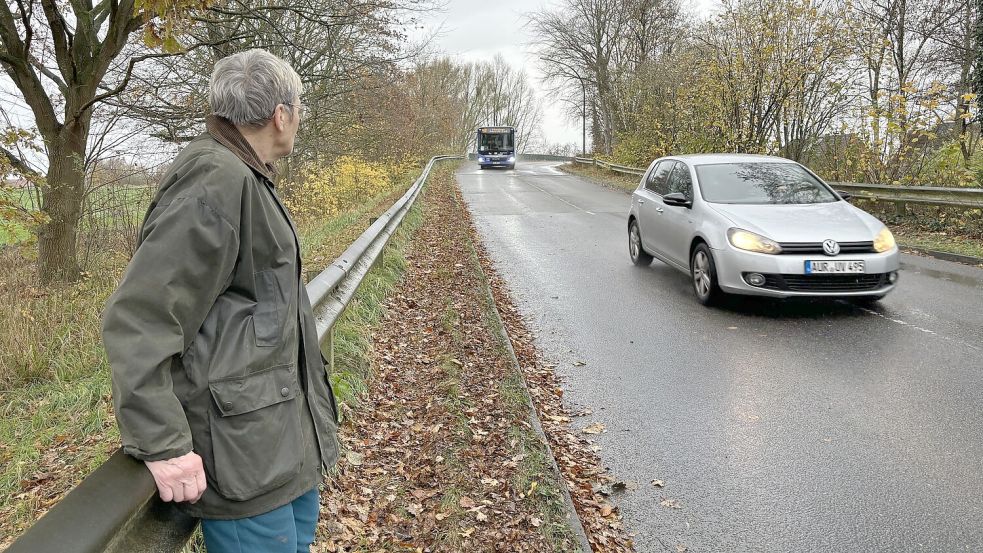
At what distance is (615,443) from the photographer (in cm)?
461

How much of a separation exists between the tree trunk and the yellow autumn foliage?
1168 centimetres

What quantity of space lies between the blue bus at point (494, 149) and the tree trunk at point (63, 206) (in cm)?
3768

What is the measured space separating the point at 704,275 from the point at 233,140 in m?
6.96

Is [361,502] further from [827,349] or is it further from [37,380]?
[827,349]

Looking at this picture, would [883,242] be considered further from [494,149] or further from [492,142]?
[492,142]

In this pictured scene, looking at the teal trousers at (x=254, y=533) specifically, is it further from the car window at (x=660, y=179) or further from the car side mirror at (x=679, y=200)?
the car window at (x=660, y=179)

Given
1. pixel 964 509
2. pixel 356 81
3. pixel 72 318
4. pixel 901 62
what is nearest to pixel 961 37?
pixel 901 62

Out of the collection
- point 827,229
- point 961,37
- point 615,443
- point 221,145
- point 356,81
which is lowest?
point 615,443

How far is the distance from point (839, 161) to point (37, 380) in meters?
18.2

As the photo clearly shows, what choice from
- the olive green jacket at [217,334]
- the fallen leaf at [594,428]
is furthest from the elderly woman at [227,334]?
the fallen leaf at [594,428]

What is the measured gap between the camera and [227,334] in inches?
71.9

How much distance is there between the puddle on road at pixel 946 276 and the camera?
9023 millimetres

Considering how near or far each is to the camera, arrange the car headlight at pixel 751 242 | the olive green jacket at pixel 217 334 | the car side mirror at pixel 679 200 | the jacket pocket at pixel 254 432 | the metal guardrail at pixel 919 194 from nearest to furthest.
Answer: the olive green jacket at pixel 217 334, the jacket pocket at pixel 254 432, the car headlight at pixel 751 242, the car side mirror at pixel 679 200, the metal guardrail at pixel 919 194

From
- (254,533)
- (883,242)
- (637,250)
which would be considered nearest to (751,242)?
(883,242)
